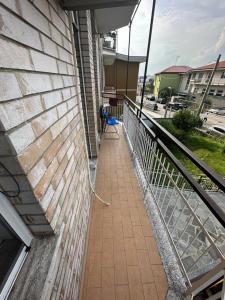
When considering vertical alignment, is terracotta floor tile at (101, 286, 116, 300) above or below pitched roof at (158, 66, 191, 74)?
below

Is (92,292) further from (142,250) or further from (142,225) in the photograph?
(142,225)

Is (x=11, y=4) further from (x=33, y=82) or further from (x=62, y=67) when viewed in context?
(x=62, y=67)

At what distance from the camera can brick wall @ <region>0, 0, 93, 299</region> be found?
49 centimetres

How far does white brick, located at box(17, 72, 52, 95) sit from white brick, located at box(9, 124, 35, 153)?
145mm

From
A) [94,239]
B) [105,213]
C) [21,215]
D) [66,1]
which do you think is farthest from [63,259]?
[66,1]

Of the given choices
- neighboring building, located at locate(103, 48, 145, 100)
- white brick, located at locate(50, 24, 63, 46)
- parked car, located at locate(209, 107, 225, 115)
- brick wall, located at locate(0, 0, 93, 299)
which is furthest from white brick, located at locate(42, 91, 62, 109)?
parked car, located at locate(209, 107, 225, 115)

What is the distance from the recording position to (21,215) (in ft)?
2.33

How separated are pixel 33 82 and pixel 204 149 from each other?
12.0m

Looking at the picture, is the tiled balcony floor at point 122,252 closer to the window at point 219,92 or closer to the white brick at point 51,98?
the white brick at point 51,98

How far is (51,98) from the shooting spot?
0.83m

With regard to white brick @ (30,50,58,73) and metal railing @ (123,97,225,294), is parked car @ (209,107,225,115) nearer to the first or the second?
metal railing @ (123,97,225,294)

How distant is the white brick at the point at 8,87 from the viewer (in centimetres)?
45

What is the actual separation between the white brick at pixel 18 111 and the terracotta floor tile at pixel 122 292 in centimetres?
164

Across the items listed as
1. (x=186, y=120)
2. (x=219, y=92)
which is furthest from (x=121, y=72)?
(x=219, y=92)
